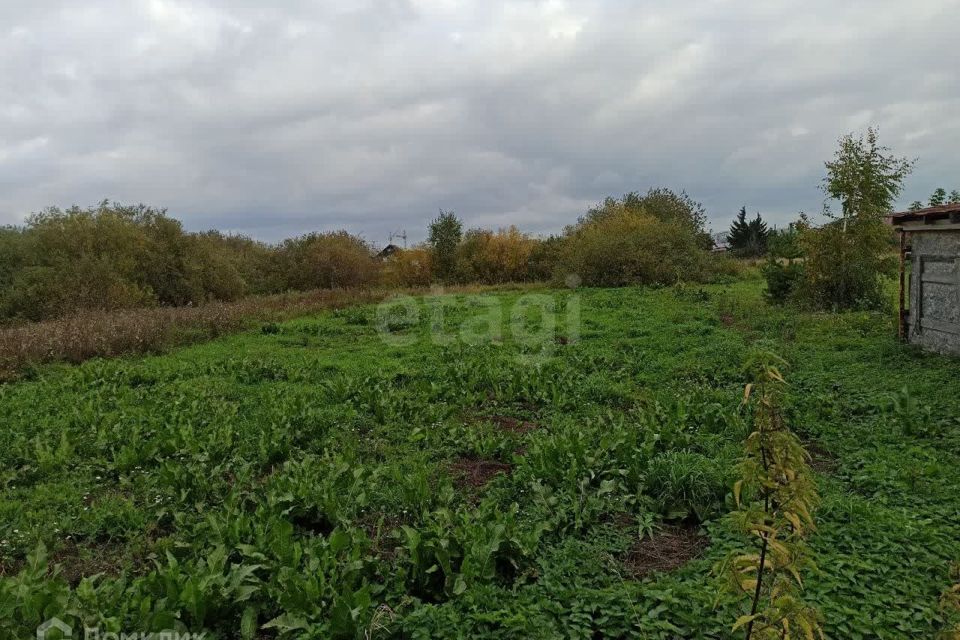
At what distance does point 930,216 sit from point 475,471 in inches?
324

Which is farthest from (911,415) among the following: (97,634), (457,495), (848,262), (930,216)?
(848,262)

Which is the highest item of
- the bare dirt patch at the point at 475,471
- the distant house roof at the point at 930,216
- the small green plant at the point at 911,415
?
the distant house roof at the point at 930,216

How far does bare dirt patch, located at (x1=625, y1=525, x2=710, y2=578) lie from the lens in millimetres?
3922

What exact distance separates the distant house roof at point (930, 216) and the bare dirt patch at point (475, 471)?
7565mm

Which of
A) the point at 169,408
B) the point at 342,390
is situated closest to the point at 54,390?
the point at 169,408

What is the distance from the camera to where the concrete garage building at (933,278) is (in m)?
8.60

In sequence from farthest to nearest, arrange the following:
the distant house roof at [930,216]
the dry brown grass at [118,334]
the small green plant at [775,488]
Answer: the dry brown grass at [118,334], the distant house roof at [930,216], the small green plant at [775,488]

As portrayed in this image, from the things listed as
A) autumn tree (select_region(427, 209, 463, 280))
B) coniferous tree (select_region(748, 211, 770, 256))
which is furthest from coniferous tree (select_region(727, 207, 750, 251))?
autumn tree (select_region(427, 209, 463, 280))

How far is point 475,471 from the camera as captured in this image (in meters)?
5.86

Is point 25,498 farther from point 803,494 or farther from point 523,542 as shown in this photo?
point 803,494

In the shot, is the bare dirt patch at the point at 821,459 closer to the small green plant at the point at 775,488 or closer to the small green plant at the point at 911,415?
the small green plant at the point at 911,415

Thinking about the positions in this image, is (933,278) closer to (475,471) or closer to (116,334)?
(475,471)

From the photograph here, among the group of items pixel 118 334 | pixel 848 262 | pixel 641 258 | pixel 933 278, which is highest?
pixel 641 258

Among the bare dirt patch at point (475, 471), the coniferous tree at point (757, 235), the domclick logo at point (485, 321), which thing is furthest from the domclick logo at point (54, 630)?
the coniferous tree at point (757, 235)
